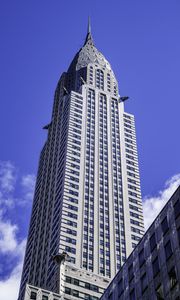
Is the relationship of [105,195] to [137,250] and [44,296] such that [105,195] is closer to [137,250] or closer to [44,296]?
[44,296]

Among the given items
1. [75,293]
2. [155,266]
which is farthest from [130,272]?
[75,293]

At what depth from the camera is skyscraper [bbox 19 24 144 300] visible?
12050 centimetres

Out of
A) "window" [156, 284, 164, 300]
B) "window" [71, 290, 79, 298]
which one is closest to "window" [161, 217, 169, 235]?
"window" [156, 284, 164, 300]

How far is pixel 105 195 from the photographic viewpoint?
140 metres

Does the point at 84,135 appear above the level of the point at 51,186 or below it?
above

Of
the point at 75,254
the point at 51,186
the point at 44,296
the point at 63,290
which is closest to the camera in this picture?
the point at 44,296

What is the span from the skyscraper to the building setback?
47.9 metres

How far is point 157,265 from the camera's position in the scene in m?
55.6

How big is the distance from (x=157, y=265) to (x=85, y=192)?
272 ft

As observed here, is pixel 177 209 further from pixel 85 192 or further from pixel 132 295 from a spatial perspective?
pixel 85 192

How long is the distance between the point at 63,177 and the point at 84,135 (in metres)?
22.3

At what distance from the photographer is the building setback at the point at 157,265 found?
5221cm

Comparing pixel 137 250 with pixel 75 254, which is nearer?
pixel 137 250

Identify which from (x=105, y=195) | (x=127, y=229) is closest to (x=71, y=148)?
(x=105, y=195)
